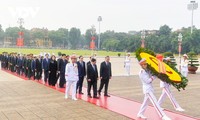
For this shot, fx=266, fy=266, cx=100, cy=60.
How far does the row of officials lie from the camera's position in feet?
32.9

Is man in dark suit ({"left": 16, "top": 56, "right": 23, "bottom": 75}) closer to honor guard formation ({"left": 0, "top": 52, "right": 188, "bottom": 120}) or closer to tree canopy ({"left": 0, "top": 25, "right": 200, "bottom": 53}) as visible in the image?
honor guard formation ({"left": 0, "top": 52, "right": 188, "bottom": 120})

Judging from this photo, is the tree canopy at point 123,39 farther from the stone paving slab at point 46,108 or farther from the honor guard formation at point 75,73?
the stone paving slab at point 46,108

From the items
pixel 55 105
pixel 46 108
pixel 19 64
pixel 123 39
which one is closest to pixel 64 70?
pixel 55 105

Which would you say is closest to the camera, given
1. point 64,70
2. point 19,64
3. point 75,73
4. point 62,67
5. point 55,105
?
point 55,105

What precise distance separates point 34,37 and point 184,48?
63.0 m

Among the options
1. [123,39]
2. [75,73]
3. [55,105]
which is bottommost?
[55,105]

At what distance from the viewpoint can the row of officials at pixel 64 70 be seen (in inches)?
395

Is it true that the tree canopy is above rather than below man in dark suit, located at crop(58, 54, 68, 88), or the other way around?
above

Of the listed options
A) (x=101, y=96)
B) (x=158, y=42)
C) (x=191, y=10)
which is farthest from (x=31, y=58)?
(x=158, y=42)

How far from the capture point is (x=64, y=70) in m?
12.6

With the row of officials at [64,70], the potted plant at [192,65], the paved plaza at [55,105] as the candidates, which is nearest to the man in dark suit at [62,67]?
the row of officials at [64,70]

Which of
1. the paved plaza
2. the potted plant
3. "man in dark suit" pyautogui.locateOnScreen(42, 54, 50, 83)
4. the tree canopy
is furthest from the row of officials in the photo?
the tree canopy

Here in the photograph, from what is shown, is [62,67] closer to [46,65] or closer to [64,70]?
[64,70]

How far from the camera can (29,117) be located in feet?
24.1
